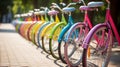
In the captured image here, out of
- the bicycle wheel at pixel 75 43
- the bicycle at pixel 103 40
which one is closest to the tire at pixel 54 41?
the bicycle wheel at pixel 75 43

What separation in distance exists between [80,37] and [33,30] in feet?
13.4

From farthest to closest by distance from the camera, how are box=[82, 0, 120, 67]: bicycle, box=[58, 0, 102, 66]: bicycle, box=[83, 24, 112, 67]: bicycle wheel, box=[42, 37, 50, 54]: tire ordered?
box=[42, 37, 50, 54]: tire
box=[58, 0, 102, 66]: bicycle
box=[83, 24, 112, 67]: bicycle wheel
box=[82, 0, 120, 67]: bicycle

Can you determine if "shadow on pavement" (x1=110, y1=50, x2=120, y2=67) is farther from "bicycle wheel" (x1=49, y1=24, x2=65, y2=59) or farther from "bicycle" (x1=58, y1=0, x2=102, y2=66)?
"bicycle wheel" (x1=49, y1=24, x2=65, y2=59)

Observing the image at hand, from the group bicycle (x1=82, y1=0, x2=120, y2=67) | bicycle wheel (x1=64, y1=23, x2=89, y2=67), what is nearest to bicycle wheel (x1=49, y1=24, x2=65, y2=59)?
bicycle wheel (x1=64, y1=23, x2=89, y2=67)

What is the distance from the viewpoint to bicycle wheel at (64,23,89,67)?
20.9 feet

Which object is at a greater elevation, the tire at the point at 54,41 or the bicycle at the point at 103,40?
the bicycle at the point at 103,40

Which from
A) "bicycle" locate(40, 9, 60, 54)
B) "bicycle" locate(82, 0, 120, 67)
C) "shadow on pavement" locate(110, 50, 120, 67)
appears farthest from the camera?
"bicycle" locate(40, 9, 60, 54)

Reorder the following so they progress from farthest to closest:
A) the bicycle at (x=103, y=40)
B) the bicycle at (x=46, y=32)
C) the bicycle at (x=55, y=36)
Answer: the bicycle at (x=46, y=32)
the bicycle at (x=55, y=36)
the bicycle at (x=103, y=40)

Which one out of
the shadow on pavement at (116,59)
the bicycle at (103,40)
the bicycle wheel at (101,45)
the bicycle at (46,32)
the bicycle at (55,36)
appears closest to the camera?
the bicycle at (103,40)

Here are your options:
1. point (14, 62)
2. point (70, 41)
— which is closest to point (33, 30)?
point (14, 62)

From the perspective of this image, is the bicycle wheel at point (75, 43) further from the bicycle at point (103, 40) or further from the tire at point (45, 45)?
the tire at point (45, 45)

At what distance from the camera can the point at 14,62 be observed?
738cm

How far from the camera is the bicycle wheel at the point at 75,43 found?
20.9 feet

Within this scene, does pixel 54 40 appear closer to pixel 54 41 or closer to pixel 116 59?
pixel 54 41
